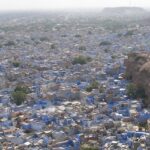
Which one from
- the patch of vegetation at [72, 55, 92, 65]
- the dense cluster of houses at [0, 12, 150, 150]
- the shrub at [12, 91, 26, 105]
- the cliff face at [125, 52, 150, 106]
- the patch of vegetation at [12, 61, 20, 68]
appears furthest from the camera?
the patch of vegetation at [72, 55, 92, 65]

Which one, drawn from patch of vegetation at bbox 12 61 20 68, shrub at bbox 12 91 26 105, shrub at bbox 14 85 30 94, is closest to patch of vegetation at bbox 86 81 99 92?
shrub at bbox 14 85 30 94

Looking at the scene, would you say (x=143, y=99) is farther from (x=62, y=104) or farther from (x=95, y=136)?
(x=95, y=136)

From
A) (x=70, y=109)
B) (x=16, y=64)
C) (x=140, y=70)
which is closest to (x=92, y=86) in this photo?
(x=140, y=70)

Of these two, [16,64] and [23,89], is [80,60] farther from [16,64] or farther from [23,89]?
[23,89]

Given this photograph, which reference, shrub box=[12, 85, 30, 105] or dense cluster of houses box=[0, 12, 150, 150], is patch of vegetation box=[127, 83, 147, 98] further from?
shrub box=[12, 85, 30, 105]

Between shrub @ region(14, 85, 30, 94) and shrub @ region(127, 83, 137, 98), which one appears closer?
shrub @ region(127, 83, 137, 98)

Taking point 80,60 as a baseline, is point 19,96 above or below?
above

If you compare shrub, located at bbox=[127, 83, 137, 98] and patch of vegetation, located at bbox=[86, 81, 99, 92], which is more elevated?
shrub, located at bbox=[127, 83, 137, 98]
